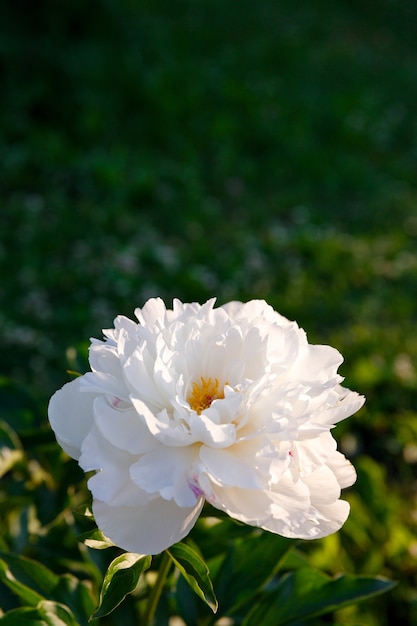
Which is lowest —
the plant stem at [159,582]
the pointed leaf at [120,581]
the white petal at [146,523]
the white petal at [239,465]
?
the plant stem at [159,582]

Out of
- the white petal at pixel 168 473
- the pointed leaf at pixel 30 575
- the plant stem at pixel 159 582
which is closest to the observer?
the white petal at pixel 168 473

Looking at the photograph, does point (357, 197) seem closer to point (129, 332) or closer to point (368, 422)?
point (368, 422)

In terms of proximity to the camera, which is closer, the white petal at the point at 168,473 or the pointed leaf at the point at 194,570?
the white petal at the point at 168,473

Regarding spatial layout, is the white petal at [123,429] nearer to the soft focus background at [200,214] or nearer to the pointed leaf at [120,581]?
the pointed leaf at [120,581]

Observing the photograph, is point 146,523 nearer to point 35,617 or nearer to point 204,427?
point 204,427

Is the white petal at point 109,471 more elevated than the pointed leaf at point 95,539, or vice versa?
the white petal at point 109,471

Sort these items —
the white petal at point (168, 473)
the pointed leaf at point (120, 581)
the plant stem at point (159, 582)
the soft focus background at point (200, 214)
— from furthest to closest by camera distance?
the soft focus background at point (200, 214)
the plant stem at point (159, 582)
the pointed leaf at point (120, 581)
the white petal at point (168, 473)

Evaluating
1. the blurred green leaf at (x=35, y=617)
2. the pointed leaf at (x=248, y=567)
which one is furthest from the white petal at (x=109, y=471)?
the pointed leaf at (x=248, y=567)
